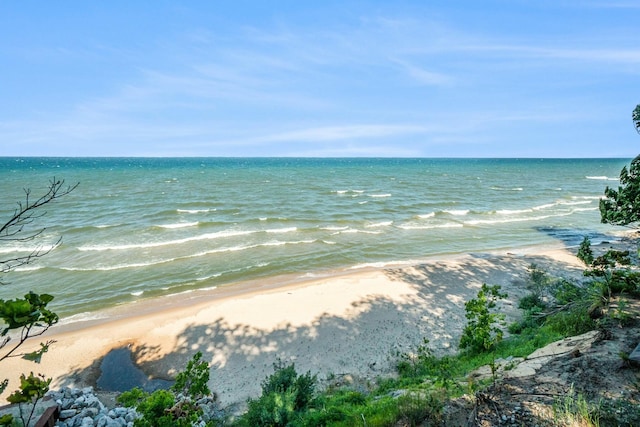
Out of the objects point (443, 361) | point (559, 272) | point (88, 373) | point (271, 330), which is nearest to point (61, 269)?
point (88, 373)

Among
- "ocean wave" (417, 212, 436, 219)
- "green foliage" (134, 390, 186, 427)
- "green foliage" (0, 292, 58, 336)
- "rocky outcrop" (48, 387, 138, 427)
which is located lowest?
"rocky outcrop" (48, 387, 138, 427)

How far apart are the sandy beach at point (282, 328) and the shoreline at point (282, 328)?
1.4 inches

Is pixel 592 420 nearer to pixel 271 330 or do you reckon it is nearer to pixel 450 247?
pixel 271 330

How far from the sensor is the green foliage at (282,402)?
5.64m

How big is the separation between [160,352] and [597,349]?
1082cm

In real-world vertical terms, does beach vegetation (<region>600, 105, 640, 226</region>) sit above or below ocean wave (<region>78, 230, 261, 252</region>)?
above

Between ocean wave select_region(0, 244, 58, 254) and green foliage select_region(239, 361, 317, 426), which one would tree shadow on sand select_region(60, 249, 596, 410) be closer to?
green foliage select_region(239, 361, 317, 426)

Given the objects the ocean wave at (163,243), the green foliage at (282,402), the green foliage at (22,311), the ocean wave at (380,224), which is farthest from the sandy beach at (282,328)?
the ocean wave at (380,224)

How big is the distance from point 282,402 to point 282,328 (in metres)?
5.44

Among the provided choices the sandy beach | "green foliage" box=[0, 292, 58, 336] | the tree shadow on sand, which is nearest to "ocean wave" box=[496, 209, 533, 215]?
the sandy beach

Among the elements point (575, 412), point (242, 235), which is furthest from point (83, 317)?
point (575, 412)

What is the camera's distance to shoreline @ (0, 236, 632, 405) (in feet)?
30.8

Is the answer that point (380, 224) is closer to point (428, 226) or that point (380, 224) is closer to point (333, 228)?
point (428, 226)

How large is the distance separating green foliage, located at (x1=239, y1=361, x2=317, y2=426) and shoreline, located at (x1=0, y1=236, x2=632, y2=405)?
1997mm
